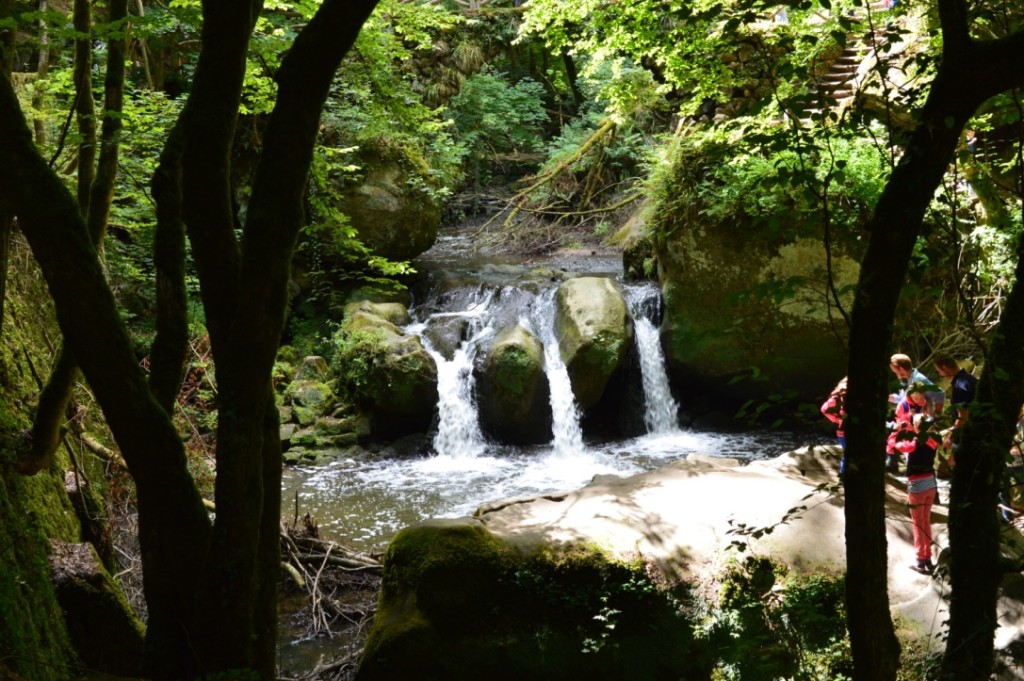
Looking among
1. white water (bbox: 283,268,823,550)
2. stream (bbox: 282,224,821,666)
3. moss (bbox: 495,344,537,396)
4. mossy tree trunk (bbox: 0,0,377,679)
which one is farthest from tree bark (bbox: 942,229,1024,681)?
moss (bbox: 495,344,537,396)

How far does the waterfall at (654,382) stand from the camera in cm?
1231

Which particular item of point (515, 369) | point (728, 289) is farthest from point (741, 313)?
point (515, 369)

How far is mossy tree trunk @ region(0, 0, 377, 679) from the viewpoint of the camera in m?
2.69

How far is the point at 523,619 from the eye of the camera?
16.0 feet

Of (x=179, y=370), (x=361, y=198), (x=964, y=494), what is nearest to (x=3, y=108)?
(x=179, y=370)

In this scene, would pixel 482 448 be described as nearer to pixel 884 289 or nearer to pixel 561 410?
pixel 561 410

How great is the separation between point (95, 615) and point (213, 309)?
2.23 meters

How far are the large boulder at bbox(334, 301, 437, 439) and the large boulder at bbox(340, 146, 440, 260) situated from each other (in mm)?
2660

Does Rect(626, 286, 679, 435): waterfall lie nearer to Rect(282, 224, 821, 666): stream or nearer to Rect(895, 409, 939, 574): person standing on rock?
Rect(282, 224, 821, 666): stream

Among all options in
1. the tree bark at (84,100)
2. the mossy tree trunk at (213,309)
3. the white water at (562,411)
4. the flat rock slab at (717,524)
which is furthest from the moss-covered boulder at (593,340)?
Result: the mossy tree trunk at (213,309)

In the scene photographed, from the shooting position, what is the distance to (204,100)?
290 cm

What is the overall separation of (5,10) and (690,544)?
16.5 ft

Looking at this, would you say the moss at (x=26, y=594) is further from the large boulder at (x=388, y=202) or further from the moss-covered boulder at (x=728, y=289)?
the large boulder at (x=388, y=202)

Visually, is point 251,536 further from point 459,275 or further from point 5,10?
point 459,275
